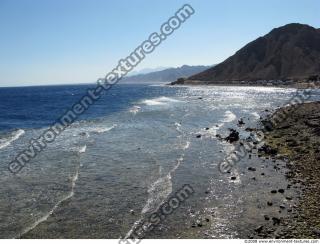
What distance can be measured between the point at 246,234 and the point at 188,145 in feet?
72.1

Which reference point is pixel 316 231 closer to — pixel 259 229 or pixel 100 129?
pixel 259 229

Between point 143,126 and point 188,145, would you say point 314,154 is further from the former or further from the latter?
point 143,126

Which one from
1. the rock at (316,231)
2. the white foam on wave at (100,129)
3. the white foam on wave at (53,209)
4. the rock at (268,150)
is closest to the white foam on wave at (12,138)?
the white foam on wave at (100,129)

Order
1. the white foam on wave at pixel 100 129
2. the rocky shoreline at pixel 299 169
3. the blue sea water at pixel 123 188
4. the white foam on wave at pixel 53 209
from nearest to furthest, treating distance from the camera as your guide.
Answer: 1. the rocky shoreline at pixel 299 169
2. the white foam on wave at pixel 53 209
3. the blue sea water at pixel 123 188
4. the white foam on wave at pixel 100 129

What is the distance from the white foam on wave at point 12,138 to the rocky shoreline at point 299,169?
85.4 feet

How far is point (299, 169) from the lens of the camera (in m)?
27.8

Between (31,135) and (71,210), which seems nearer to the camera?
(71,210)

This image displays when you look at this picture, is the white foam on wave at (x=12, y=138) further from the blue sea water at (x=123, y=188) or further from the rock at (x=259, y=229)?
the rock at (x=259, y=229)

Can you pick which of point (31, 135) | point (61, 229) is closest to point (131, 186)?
point (61, 229)

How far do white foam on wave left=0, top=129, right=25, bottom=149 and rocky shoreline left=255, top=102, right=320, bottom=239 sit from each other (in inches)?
1025

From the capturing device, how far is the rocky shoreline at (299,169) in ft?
56.8

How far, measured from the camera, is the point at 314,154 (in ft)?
103

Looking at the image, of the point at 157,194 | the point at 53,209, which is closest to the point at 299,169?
the point at 157,194

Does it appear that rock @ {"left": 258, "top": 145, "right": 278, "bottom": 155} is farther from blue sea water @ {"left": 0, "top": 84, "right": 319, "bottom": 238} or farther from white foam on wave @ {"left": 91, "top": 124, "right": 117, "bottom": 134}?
white foam on wave @ {"left": 91, "top": 124, "right": 117, "bottom": 134}
